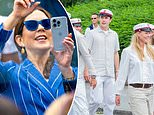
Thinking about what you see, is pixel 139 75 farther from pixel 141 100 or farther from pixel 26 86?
pixel 26 86

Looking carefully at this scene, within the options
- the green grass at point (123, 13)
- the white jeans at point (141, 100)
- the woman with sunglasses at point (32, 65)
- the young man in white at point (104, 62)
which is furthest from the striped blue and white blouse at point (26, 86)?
the green grass at point (123, 13)

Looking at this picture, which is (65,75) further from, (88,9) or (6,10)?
(88,9)

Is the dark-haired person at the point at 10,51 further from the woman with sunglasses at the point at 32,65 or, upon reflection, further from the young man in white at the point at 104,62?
the young man in white at the point at 104,62

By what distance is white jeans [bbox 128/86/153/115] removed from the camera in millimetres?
5910

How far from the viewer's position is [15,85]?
2271 mm

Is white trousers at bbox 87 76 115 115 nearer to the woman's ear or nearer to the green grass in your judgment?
the woman's ear

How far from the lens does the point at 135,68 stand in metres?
5.99

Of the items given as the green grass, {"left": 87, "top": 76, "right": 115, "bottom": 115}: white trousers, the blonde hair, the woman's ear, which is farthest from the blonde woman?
the green grass

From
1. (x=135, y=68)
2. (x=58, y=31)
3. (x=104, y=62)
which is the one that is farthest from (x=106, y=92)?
(x=58, y=31)

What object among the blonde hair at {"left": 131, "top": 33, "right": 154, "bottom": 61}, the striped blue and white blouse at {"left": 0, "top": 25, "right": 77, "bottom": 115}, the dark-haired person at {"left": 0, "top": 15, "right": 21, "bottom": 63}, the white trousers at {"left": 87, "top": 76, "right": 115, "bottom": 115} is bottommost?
the white trousers at {"left": 87, "top": 76, "right": 115, "bottom": 115}

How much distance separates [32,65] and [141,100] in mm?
3730

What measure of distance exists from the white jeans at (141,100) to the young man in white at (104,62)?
1.32 meters

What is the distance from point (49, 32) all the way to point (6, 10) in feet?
0.78

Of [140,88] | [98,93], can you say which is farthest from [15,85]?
[98,93]
